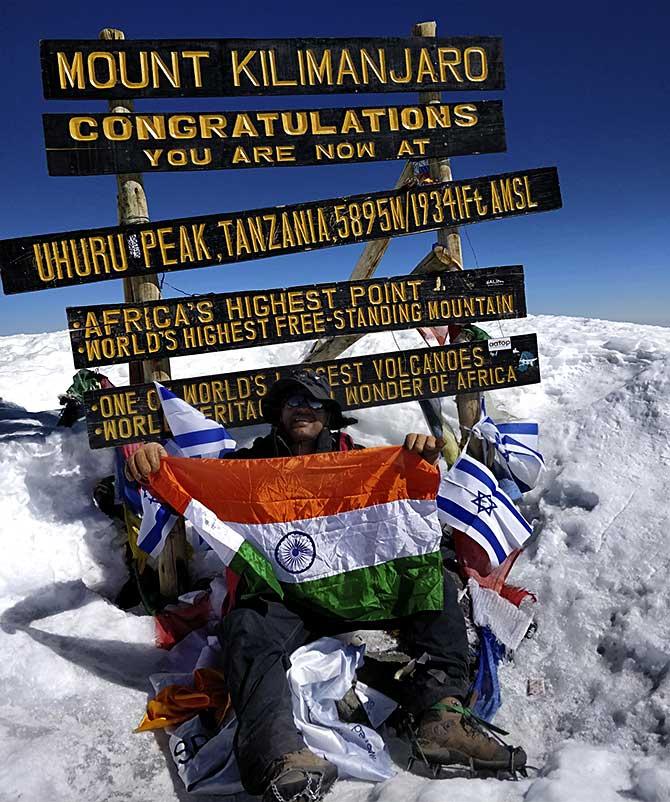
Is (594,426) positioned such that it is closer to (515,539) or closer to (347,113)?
(515,539)

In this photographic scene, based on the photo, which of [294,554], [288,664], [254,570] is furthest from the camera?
[294,554]

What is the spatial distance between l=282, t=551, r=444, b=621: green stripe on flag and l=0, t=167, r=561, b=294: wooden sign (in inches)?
99.9

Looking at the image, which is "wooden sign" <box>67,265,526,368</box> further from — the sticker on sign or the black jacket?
the black jacket

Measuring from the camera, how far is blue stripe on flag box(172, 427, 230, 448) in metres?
4.27

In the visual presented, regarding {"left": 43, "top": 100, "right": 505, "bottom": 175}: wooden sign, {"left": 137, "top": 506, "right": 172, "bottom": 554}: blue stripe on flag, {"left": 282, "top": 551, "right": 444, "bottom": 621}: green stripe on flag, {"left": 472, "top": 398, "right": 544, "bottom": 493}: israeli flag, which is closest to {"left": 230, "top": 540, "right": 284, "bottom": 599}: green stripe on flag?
{"left": 282, "top": 551, "right": 444, "bottom": 621}: green stripe on flag

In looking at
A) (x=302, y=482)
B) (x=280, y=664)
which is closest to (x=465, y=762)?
(x=280, y=664)

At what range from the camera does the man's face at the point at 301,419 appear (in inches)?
150

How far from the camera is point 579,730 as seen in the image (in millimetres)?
3123

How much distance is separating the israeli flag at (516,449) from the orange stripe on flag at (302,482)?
1.66 m

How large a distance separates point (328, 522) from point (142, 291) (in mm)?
2327

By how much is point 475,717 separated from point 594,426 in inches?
150

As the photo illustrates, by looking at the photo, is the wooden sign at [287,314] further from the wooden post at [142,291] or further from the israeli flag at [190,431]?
the israeli flag at [190,431]

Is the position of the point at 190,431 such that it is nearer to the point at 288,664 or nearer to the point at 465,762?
the point at 288,664

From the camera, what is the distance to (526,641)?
152 inches
